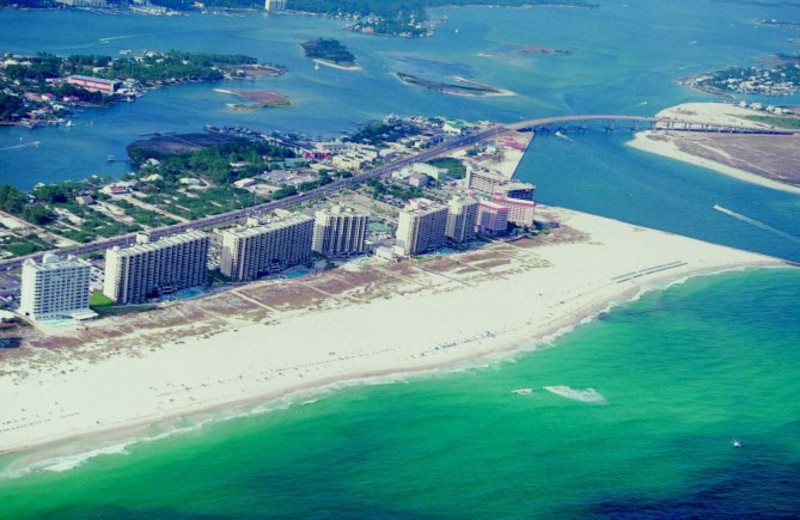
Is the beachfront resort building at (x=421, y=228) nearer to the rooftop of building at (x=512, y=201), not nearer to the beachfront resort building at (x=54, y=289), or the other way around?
the rooftop of building at (x=512, y=201)

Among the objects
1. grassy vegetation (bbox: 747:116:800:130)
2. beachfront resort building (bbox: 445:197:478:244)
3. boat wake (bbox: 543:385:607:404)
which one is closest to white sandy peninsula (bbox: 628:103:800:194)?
grassy vegetation (bbox: 747:116:800:130)

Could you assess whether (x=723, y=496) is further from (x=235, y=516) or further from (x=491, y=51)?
(x=491, y=51)

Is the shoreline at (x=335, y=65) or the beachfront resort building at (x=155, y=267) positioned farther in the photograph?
the shoreline at (x=335, y=65)

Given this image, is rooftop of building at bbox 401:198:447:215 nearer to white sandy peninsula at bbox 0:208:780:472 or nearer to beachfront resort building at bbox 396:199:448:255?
beachfront resort building at bbox 396:199:448:255

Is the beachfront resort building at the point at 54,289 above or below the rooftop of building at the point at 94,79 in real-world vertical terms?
below

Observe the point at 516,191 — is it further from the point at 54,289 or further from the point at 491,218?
the point at 54,289

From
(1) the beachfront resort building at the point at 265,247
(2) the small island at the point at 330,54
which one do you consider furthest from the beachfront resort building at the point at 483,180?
(2) the small island at the point at 330,54

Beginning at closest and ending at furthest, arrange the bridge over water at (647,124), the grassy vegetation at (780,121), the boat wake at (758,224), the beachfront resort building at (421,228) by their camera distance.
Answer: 1. the beachfront resort building at (421,228)
2. the boat wake at (758,224)
3. the bridge over water at (647,124)
4. the grassy vegetation at (780,121)
